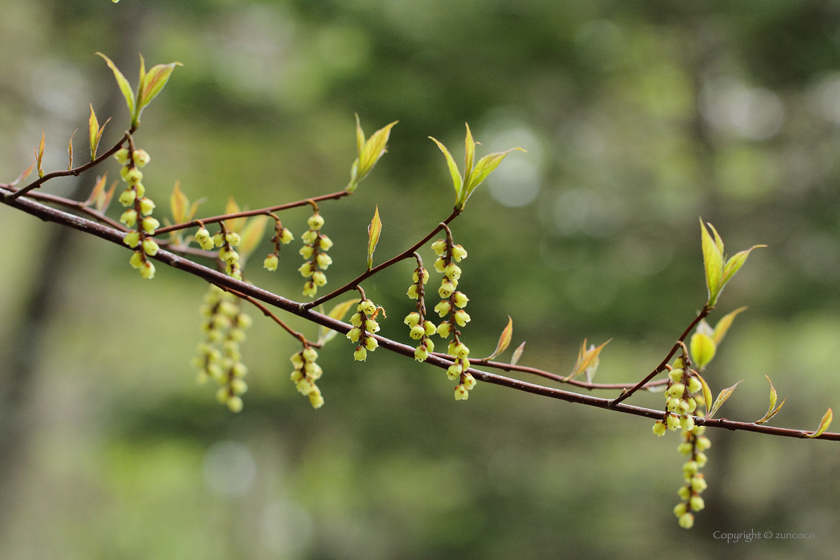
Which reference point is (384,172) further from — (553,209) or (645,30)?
(645,30)

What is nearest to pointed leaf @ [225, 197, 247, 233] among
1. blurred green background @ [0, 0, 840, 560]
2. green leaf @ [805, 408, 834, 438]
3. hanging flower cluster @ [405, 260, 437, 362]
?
hanging flower cluster @ [405, 260, 437, 362]

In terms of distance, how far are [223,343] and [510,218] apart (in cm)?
227

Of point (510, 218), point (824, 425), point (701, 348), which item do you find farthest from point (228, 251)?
point (510, 218)

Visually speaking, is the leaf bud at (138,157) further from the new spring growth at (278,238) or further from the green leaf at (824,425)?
the green leaf at (824,425)

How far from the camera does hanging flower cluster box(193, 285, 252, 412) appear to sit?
649mm

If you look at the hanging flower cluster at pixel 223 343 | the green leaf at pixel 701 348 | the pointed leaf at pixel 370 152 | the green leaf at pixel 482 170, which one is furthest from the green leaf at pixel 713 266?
the hanging flower cluster at pixel 223 343

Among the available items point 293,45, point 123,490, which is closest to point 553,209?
point 293,45

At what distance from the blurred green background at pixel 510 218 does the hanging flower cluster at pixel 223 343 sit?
4.58 ft

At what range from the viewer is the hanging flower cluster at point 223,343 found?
65 centimetres

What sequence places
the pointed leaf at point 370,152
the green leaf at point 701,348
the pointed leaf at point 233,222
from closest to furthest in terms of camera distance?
the green leaf at point 701,348
the pointed leaf at point 370,152
the pointed leaf at point 233,222

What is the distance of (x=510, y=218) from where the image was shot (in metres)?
2.79

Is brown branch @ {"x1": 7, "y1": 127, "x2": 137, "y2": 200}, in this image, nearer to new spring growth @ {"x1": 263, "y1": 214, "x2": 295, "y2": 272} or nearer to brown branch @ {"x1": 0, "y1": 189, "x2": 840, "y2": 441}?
brown branch @ {"x1": 0, "y1": 189, "x2": 840, "y2": 441}

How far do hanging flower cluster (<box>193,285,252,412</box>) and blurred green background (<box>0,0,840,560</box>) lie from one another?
4.58 feet

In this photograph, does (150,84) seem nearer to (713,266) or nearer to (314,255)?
(314,255)
